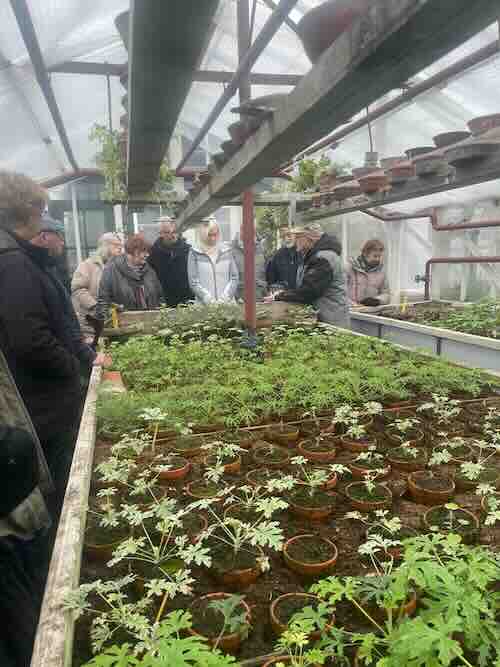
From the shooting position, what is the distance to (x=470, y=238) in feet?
22.0

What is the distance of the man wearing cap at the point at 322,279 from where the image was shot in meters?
4.99

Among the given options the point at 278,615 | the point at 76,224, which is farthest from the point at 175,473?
the point at 76,224

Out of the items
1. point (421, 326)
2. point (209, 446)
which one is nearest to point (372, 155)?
point (421, 326)

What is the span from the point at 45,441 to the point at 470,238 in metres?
6.09

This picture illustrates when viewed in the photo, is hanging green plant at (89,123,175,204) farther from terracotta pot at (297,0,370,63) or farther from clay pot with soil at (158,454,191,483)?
terracotta pot at (297,0,370,63)

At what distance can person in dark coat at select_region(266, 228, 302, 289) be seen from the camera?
6.83 m

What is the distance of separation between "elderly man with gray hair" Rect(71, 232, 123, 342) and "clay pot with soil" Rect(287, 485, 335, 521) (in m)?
3.53

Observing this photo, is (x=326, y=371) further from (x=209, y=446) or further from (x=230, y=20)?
(x=230, y=20)

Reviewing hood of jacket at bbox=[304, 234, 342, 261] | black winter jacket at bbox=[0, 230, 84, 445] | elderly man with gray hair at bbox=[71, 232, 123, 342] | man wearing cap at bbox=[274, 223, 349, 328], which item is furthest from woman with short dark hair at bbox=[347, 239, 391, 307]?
black winter jacket at bbox=[0, 230, 84, 445]

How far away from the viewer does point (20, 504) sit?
1.55m

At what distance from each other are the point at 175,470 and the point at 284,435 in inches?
24.5

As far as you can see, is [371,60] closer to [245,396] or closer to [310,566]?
[310,566]

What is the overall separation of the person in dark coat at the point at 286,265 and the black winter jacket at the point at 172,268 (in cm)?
164

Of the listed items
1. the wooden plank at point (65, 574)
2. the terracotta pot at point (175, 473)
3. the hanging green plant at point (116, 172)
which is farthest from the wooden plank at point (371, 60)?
the hanging green plant at point (116, 172)
